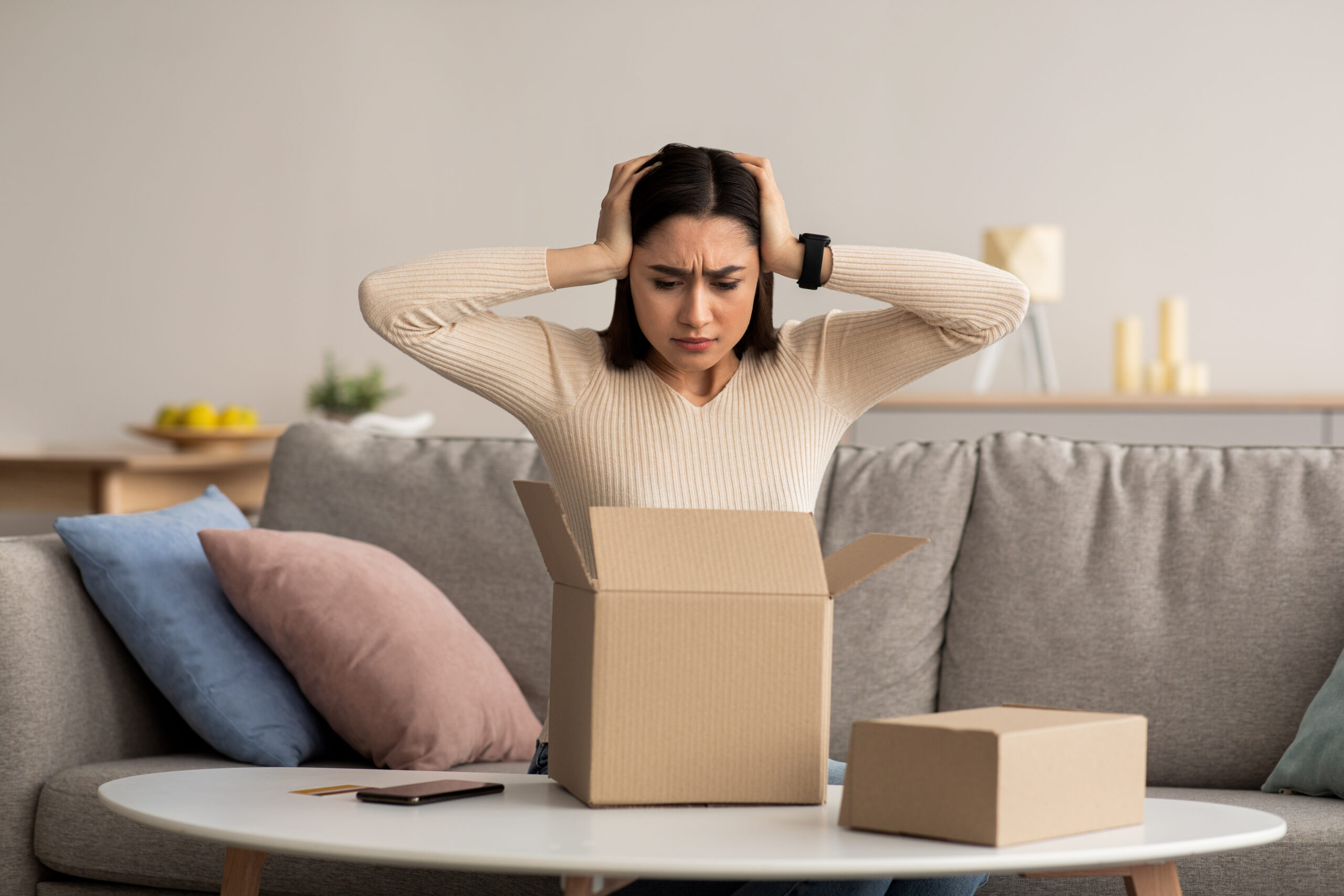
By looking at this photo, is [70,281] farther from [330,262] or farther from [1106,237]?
[1106,237]

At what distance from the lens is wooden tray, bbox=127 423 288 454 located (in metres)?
3.92

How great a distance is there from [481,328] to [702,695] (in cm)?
56

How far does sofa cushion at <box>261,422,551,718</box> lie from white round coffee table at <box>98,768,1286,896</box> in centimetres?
91

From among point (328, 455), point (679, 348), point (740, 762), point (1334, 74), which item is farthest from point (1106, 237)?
point (740, 762)

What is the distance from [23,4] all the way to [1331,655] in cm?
519

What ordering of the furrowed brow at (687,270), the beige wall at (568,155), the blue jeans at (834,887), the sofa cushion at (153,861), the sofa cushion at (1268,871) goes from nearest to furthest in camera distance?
the blue jeans at (834,887) → the furrowed brow at (687,270) → the sofa cushion at (1268,871) → the sofa cushion at (153,861) → the beige wall at (568,155)

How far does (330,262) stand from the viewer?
4.85 meters

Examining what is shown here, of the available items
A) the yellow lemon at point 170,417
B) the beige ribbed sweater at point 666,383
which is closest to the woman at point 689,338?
the beige ribbed sweater at point 666,383

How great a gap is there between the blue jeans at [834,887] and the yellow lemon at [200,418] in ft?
10.6

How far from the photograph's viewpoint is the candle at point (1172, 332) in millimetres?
3896

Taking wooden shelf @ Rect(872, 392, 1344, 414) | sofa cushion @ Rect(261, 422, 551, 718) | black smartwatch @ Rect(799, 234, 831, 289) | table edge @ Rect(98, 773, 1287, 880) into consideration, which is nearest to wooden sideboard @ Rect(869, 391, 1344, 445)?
wooden shelf @ Rect(872, 392, 1344, 414)

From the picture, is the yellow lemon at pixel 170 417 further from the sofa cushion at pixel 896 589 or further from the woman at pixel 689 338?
the woman at pixel 689 338

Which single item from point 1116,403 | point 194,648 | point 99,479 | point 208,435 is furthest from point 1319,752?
point 208,435

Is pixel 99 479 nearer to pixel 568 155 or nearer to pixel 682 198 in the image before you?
pixel 568 155
